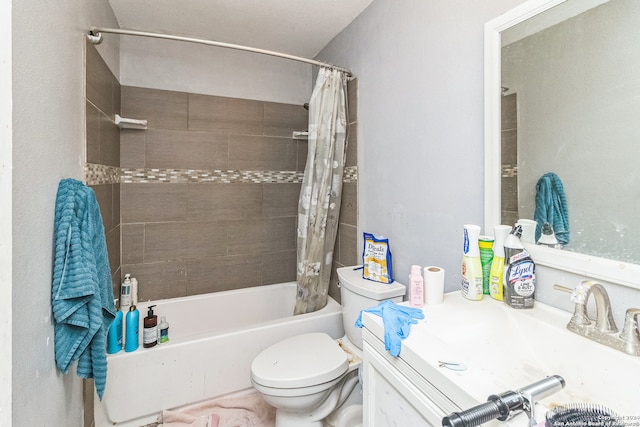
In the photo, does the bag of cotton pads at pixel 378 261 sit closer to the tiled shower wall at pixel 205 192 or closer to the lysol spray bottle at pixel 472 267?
the tiled shower wall at pixel 205 192

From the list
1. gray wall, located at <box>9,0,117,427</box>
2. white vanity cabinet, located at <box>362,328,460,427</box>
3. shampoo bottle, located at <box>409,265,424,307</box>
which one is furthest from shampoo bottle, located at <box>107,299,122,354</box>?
shampoo bottle, located at <box>409,265,424,307</box>

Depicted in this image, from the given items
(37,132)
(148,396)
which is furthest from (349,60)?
Answer: (148,396)

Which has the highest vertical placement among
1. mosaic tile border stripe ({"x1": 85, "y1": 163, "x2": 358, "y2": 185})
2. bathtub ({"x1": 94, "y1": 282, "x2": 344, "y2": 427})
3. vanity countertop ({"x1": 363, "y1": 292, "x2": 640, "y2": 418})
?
mosaic tile border stripe ({"x1": 85, "y1": 163, "x2": 358, "y2": 185})

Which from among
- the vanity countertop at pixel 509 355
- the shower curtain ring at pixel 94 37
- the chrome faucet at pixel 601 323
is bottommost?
the vanity countertop at pixel 509 355

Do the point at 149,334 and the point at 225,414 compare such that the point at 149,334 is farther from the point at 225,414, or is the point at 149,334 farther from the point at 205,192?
the point at 205,192

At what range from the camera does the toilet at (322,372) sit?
4.27 ft

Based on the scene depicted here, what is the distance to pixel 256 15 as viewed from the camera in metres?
1.87

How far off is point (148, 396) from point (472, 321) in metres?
1.59

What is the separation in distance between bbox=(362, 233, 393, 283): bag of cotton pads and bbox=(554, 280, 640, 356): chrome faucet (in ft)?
2.76

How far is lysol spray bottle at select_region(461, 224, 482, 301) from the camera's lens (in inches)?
39.9

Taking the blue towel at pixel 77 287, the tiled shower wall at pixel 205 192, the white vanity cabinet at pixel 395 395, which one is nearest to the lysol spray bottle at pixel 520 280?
the white vanity cabinet at pixel 395 395

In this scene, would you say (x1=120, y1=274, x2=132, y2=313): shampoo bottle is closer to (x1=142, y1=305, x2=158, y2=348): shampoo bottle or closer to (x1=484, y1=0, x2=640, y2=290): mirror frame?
(x1=142, y1=305, x2=158, y2=348): shampoo bottle

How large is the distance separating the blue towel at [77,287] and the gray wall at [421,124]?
1.36 m

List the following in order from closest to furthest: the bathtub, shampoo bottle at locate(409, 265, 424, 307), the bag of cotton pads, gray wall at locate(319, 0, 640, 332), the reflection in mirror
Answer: the reflection in mirror < shampoo bottle at locate(409, 265, 424, 307) < gray wall at locate(319, 0, 640, 332) < the bathtub < the bag of cotton pads
